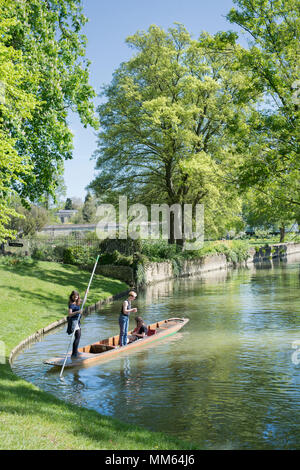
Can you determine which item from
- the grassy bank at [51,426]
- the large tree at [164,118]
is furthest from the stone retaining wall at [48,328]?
the large tree at [164,118]

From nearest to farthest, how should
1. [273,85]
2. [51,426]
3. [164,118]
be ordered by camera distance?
[51,426] → [273,85] → [164,118]

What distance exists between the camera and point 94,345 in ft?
51.3

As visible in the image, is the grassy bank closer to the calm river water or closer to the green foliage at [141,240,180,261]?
the calm river water

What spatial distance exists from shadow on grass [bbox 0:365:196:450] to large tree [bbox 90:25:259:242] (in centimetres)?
3087

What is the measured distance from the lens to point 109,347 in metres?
15.6

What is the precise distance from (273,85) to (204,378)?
14.8 metres

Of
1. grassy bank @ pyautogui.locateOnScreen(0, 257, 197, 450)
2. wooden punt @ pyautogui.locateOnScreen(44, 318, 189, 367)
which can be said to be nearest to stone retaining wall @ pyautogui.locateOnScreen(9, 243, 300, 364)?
wooden punt @ pyautogui.locateOnScreen(44, 318, 189, 367)

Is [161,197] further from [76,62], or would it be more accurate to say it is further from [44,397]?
[44,397]

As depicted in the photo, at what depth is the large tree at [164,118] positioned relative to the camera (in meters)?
40.5

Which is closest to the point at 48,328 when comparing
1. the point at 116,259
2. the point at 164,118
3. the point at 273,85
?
the point at 273,85

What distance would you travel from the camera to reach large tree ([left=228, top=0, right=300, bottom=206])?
Result: 72.1ft

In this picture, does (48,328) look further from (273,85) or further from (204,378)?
(273,85)

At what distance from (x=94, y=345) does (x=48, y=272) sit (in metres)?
17.9

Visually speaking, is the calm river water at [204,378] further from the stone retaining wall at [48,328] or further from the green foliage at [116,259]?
the green foliage at [116,259]
